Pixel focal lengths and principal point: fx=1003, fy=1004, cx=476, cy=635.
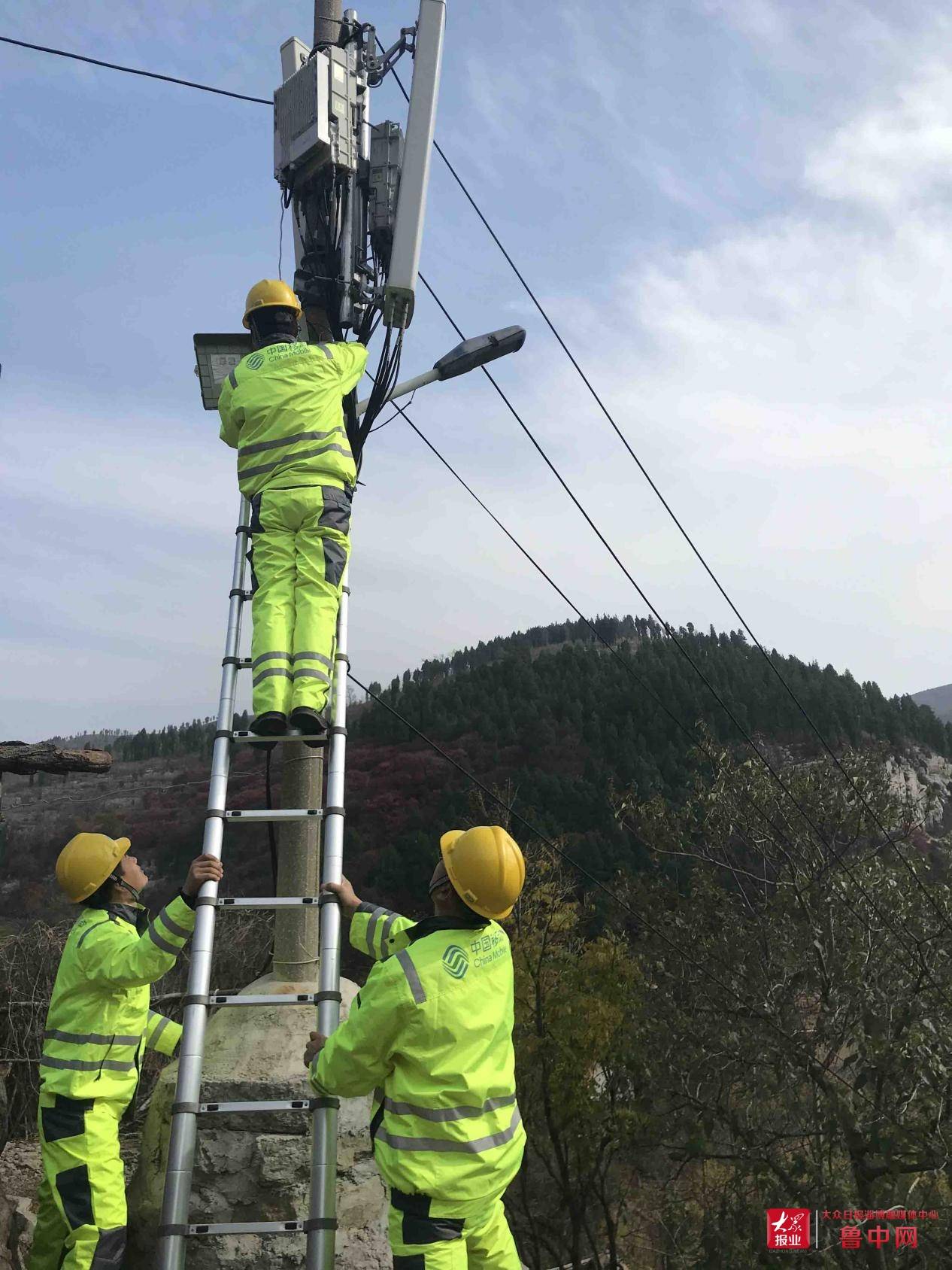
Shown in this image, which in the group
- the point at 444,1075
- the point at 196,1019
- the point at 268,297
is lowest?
the point at 444,1075

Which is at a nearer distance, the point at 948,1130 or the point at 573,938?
the point at 948,1130

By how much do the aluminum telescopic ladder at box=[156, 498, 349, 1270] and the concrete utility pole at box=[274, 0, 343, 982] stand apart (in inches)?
16.5

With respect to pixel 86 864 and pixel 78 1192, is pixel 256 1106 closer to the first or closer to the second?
pixel 78 1192

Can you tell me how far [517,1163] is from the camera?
3.39m

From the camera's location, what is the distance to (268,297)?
18.4ft

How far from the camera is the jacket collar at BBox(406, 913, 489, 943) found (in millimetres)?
3393

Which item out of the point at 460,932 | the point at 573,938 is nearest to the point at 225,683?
the point at 460,932

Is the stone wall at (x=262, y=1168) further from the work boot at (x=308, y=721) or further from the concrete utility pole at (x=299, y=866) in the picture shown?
the work boot at (x=308, y=721)

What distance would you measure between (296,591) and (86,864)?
161 centimetres

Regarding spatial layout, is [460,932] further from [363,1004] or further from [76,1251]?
[76,1251]

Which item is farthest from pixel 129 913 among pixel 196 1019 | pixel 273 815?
pixel 196 1019

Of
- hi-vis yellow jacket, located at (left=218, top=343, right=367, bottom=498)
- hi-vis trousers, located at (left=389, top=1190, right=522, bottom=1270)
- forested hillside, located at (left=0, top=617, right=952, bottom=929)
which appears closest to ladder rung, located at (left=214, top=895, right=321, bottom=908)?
hi-vis trousers, located at (left=389, top=1190, right=522, bottom=1270)

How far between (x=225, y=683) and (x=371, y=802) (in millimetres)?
49191

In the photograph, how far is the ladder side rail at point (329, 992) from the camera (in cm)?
348
